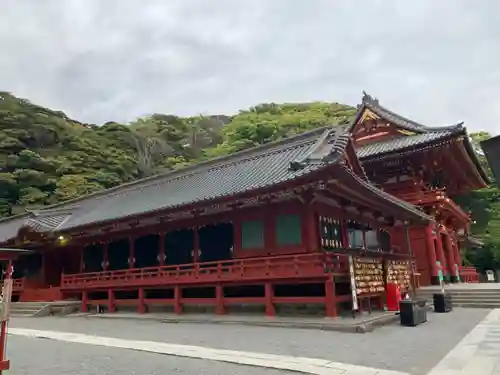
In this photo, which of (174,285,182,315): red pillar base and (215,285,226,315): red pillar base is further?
(174,285,182,315): red pillar base

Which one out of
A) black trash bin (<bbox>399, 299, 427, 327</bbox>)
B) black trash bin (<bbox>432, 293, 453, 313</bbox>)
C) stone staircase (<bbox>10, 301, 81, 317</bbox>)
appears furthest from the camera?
stone staircase (<bbox>10, 301, 81, 317</bbox>)

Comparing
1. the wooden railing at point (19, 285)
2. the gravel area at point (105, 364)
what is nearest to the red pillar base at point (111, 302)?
the wooden railing at point (19, 285)

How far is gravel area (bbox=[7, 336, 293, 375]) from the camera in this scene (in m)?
6.93

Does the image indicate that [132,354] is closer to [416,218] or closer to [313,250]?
[313,250]

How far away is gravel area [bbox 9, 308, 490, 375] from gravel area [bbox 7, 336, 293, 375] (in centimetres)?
158

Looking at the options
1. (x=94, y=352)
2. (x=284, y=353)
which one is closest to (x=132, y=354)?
(x=94, y=352)

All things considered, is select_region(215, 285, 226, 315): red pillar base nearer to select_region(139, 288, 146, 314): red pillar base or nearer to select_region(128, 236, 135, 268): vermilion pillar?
select_region(139, 288, 146, 314): red pillar base

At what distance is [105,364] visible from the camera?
25.3 ft

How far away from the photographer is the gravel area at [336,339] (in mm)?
7773

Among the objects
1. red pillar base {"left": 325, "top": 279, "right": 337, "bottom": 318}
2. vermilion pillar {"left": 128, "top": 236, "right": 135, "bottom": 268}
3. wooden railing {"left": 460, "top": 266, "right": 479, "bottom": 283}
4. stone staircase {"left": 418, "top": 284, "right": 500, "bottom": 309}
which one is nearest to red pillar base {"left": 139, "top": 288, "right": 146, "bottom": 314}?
vermilion pillar {"left": 128, "top": 236, "right": 135, "bottom": 268}

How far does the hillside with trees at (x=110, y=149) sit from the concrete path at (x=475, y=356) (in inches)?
985

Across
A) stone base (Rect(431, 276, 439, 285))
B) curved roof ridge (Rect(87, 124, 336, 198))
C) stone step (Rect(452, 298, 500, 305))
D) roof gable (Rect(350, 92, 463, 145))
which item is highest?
roof gable (Rect(350, 92, 463, 145))

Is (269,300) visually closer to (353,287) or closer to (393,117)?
(353,287)

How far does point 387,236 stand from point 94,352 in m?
16.9
